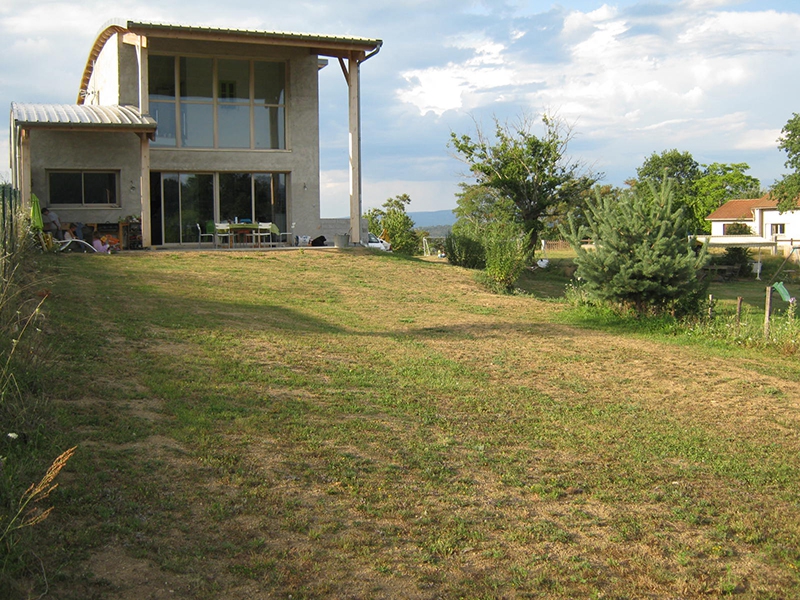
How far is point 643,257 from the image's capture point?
50.1ft

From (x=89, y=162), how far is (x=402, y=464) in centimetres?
1812

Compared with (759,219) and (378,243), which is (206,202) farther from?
(759,219)

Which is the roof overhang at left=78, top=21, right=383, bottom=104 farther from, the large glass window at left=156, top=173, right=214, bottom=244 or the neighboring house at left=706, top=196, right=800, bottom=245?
the neighboring house at left=706, top=196, right=800, bottom=245

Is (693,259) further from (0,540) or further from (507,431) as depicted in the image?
(0,540)

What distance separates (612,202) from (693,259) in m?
2.35

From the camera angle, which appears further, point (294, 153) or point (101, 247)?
point (294, 153)

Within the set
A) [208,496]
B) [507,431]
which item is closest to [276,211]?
[507,431]

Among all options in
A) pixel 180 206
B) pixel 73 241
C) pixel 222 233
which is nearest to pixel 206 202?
pixel 180 206

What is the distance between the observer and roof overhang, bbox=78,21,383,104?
1992 centimetres

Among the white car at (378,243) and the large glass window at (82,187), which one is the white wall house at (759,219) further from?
the large glass window at (82,187)

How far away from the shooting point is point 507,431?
24.3 feet

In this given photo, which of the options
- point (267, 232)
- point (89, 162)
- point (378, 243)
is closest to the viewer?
point (89, 162)

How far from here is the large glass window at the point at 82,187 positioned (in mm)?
21281

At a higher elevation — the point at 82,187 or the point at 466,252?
the point at 82,187
